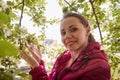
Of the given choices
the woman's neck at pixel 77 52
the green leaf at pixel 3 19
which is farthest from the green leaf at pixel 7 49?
the woman's neck at pixel 77 52

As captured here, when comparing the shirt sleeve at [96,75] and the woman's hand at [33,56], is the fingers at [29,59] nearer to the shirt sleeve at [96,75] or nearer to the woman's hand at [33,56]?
the woman's hand at [33,56]

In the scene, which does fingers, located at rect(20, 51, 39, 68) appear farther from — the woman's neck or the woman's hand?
the woman's neck

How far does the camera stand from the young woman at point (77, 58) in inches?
52.3

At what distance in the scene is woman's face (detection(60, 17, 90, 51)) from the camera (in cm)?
158

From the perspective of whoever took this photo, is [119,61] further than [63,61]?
Yes

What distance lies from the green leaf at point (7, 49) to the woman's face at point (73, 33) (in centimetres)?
120

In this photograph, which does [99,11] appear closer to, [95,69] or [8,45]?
[95,69]

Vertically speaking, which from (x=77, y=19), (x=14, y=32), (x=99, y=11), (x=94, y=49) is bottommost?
(x=94, y=49)

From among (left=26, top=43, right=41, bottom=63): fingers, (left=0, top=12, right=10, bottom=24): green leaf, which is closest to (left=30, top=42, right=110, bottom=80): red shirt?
(left=26, top=43, right=41, bottom=63): fingers

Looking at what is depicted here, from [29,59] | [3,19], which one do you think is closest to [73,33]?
Result: [29,59]

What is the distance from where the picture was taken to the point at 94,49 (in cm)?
152

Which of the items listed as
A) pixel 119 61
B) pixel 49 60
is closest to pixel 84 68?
pixel 119 61

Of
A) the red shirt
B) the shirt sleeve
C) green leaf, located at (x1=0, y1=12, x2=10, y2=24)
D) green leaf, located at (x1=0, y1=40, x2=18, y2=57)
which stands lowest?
green leaf, located at (x1=0, y1=40, x2=18, y2=57)

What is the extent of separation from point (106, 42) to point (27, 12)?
4.88ft
